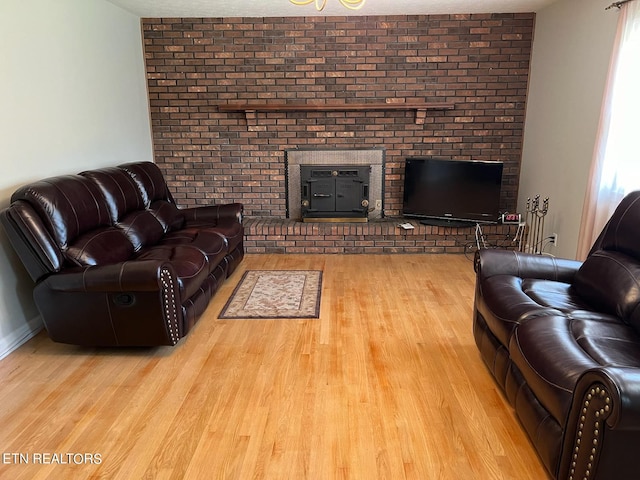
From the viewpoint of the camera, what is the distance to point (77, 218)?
272 centimetres

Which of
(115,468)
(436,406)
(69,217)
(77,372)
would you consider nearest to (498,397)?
(436,406)

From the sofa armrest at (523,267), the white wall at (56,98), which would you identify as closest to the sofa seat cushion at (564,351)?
the sofa armrest at (523,267)

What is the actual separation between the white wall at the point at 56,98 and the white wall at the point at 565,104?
384 centimetres

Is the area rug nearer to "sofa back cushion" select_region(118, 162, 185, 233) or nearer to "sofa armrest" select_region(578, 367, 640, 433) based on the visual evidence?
"sofa back cushion" select_region(118, 162, 185, 233)

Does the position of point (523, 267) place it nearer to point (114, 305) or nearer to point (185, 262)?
point (185, 262)

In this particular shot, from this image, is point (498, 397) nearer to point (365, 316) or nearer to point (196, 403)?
point (365, 316)

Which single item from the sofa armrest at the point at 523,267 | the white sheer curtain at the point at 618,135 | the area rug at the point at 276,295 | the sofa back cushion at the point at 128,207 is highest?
the white sheer curtain at the point at 618,135

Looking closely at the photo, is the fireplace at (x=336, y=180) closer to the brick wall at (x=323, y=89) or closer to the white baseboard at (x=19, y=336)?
the brick wall at (x=323, y=89)

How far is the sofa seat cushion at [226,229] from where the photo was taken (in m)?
3.72

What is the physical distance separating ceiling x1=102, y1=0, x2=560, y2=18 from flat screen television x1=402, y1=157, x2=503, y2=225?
140 centimetres

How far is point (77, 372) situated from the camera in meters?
2.50

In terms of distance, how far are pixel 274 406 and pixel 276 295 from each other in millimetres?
1435

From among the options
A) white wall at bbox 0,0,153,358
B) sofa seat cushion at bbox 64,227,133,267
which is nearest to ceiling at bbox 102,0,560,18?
white wall at bbox 0,0,153,358

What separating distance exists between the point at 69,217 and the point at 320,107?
276cm
